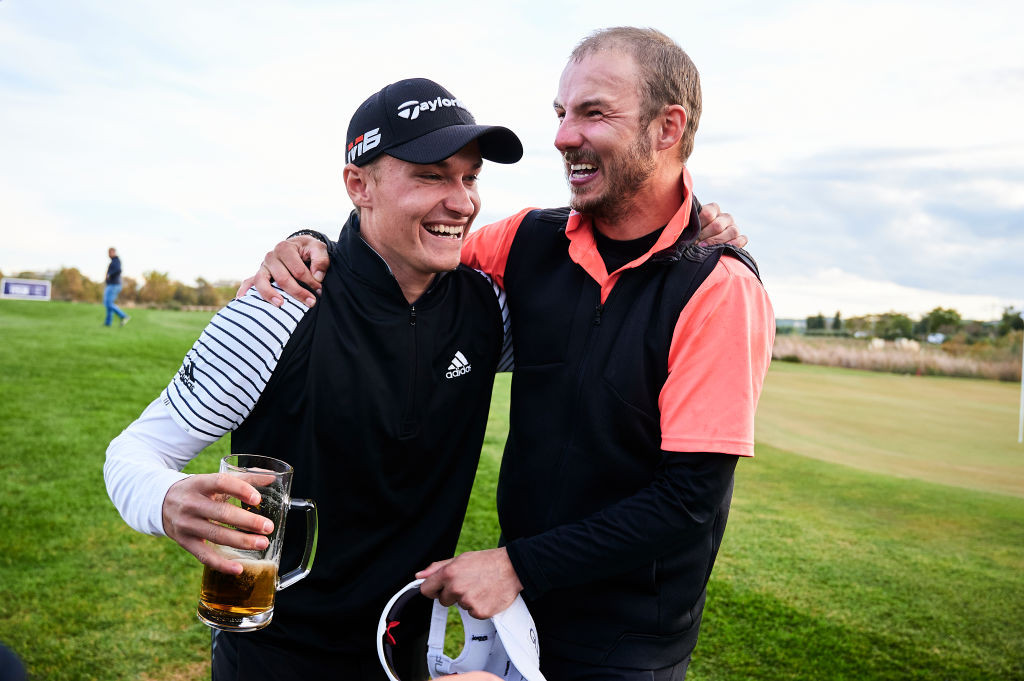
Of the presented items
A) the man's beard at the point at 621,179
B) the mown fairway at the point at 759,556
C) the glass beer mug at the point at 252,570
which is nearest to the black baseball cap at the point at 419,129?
the man's beard at the point at 621,179

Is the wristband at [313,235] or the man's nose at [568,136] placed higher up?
the man's nose at [568,136]

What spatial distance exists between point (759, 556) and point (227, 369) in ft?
15.5

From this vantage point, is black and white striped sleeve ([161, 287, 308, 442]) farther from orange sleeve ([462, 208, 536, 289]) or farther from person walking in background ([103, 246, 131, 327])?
person walking in background ([103, 246, 131, 327])

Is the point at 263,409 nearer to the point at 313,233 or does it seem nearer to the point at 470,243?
the point at 313,233

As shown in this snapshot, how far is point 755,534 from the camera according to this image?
20.2ft

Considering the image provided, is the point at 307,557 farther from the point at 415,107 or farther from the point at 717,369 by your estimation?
the point at 415,107

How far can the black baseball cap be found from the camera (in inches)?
76.0

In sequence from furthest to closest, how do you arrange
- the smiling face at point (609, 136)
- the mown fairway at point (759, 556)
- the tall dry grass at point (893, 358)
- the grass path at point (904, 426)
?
the tall dry grass at point (893, 358)
the grass path at point (904, 426)
the mown fairway at point (759, 556)
the smiling face at point (609, 136)

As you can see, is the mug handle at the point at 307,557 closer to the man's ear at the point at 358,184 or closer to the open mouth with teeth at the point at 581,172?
the man's ear at the point at 358,184

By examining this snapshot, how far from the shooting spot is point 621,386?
6.02 ft

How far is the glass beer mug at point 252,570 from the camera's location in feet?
5.00

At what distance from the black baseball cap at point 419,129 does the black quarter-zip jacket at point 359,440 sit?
10.1 inches

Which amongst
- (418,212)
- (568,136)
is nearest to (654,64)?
(568,136)

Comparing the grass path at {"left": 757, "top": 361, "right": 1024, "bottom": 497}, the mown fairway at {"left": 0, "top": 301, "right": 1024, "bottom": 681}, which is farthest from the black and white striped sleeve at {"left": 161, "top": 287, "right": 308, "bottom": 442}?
the grass path at {"left": 757, "top": 361, "right": 1024, "bottom": 497}
